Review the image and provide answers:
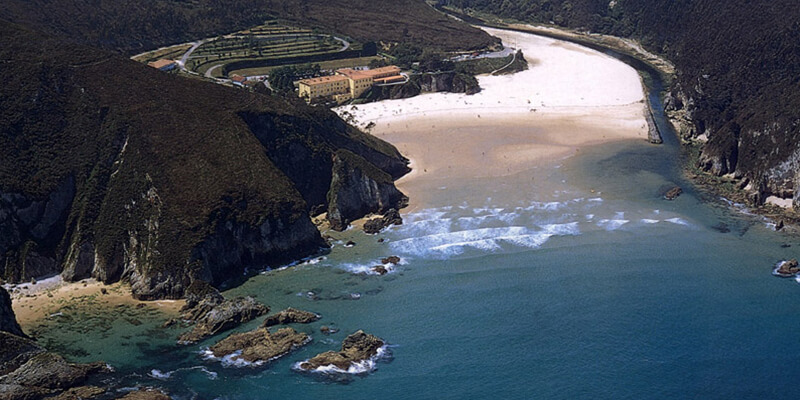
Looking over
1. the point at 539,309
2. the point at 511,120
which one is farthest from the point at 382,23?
the point at 539,309

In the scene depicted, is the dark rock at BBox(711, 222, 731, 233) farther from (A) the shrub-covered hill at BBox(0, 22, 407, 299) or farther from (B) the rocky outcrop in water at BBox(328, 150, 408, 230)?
(A) the shrub-covered hill at BBox(0, 22, 407, 299)

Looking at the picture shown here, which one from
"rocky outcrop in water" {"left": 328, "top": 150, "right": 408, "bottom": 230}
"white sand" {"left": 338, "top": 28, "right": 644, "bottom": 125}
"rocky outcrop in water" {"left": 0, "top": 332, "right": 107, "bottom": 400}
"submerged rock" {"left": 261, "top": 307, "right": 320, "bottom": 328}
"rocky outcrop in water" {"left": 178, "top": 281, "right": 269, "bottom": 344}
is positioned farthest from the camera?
"white sand" {"left": 338, "top": 28, "right": 644, "bottom": 125}

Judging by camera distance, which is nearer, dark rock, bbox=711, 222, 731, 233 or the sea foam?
the sea foam

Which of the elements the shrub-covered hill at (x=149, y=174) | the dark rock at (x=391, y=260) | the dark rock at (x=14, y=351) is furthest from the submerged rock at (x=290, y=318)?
the dark rock at (x=14, y=351)

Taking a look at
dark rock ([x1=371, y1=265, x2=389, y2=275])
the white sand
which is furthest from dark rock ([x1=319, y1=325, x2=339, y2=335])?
the white sand

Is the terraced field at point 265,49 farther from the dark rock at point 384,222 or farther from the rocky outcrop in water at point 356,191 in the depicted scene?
the dark rock at point 384,222

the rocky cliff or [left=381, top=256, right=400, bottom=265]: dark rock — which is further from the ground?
the rocky cliff

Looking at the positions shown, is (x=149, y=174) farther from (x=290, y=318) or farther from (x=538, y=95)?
(x=538, y=95)
